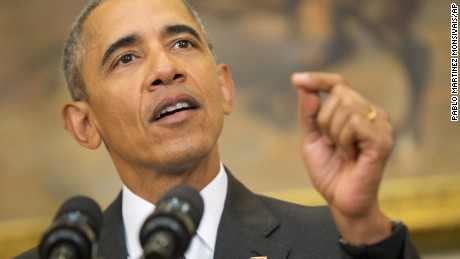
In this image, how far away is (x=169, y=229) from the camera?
2.05 meters

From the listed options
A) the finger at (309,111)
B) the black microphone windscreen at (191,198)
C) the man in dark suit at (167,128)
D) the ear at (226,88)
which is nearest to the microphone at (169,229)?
the black microphone windscreen at (191,198)

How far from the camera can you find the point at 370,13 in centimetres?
466

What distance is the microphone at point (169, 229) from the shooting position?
6.57 ft

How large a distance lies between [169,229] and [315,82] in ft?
1.53

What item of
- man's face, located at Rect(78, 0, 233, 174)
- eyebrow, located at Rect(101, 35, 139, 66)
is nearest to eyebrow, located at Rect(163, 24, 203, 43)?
man's face, located at Rect(78, 0, 233, 174)

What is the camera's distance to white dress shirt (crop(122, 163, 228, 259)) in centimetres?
301

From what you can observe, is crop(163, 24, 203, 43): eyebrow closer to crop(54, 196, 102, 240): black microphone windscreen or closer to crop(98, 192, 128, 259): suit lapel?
crop(98, 192, 128, 259): suit lapel

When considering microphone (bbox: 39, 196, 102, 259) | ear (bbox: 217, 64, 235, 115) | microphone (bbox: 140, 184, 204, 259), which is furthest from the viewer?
ear (bbox: 217, 64, 235, 115)

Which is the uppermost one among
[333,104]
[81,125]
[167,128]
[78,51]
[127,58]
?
[78,51]

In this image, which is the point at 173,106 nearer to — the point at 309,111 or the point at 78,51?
the point at 78,51

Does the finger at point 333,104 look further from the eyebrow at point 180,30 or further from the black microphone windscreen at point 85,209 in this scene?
the eyebrow at point 180,30

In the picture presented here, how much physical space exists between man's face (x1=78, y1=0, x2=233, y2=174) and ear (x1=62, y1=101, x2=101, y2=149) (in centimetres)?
4

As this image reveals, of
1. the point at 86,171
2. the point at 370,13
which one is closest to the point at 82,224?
the point at 86,171

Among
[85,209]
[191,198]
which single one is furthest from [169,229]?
[85,209]
